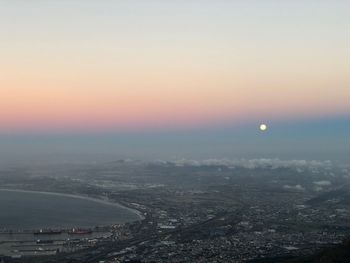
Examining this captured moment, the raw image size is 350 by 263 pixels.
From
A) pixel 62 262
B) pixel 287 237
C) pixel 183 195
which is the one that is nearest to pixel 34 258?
pixel 62 262

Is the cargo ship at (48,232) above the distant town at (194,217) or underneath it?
underneath

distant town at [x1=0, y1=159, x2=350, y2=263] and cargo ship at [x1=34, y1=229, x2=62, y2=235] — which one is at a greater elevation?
distant town at [x1=0, y1=159, x2=350, y2=263]

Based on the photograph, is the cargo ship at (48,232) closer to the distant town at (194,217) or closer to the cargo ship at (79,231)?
the distant town at (194,217)

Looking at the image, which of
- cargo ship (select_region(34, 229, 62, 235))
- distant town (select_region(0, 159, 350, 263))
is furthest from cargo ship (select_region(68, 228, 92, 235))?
cargo ship (select_region(34, 229, 62, 235))

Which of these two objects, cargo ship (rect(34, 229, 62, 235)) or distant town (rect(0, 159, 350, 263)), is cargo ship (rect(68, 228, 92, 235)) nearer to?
distant town (rect(0, 159, 350, 263))

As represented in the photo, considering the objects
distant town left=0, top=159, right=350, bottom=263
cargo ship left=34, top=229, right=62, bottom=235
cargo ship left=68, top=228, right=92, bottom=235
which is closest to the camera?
distant town left=0, top=159, right=350, bottom=263

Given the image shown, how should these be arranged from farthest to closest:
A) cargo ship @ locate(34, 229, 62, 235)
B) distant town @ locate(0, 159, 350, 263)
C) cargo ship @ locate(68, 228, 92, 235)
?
cargo ship @ locate(34, 229, 62, 235) < cargo ship @ locate(68, 228, 92, 235) < distant town @ locate(0, 159, 350, 263)

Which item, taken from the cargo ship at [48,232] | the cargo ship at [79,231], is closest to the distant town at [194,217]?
the cargo ship at [79,231]

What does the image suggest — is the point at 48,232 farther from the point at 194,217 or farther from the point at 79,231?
the point at 194,217

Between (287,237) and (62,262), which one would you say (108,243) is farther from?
(287,237)

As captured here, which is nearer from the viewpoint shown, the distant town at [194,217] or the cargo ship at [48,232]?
the distant town at [194,217]

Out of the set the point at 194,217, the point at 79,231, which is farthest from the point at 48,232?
the point at 194,217
